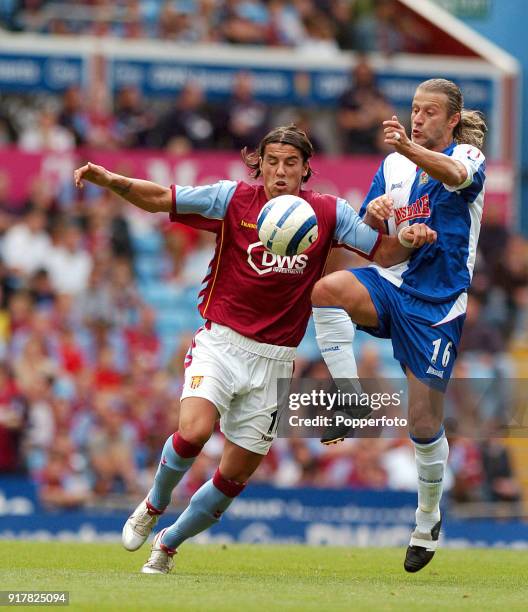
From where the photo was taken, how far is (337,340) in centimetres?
938

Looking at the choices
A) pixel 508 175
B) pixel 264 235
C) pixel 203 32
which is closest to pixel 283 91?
pixel 203 32

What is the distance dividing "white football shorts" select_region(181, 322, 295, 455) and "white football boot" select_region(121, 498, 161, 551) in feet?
2.38

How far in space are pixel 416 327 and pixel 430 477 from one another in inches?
40.0

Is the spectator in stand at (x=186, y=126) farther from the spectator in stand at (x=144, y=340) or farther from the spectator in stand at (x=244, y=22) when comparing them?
the spectator in stand at (x=144, y=340)

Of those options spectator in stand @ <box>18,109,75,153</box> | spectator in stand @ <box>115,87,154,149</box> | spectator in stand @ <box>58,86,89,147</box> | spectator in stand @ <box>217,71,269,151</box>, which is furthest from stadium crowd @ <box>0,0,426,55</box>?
spectator in stand @ <box>18,109,75,153</box>

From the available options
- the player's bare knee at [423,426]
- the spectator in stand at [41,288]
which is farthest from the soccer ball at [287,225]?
the spectator in stand at [41,288]

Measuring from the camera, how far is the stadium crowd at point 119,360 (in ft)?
52.9

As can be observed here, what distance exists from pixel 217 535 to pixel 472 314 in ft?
19.5

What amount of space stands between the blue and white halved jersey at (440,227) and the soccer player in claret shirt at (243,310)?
13 cm

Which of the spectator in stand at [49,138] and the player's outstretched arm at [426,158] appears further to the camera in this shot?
the spectator in stand at [49,138]

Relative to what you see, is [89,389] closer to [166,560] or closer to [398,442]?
[398,442]

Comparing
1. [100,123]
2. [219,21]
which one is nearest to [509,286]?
[219,21]

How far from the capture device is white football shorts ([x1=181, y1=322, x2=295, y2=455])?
9484 millimetres

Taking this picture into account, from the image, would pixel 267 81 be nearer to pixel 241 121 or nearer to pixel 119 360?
pixel 241 121
